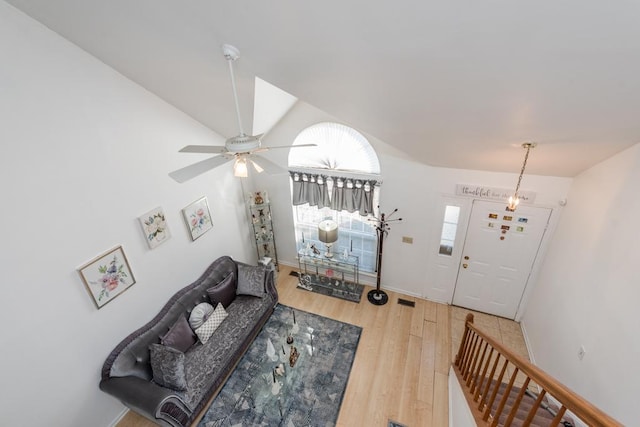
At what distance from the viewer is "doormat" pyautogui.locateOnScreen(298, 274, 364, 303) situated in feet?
16.1

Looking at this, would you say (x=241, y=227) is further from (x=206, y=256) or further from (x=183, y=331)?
(x=183, y=331)

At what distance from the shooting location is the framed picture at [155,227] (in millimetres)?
3215

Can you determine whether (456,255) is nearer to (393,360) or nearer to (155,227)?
(393,360)

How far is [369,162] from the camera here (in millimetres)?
4277

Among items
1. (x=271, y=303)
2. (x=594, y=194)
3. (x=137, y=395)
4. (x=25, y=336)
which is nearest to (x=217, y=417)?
(x=137, y=395)

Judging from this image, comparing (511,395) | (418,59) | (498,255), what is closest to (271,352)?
(511,395)

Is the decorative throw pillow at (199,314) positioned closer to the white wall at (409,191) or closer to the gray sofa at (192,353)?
the gray sofa at (192,353)

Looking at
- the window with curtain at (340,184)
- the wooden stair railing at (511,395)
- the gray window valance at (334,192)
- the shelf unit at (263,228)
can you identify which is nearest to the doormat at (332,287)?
the window with curtain at (340,184)

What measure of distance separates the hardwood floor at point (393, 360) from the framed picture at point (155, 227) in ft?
6.77

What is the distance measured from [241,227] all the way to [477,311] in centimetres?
430

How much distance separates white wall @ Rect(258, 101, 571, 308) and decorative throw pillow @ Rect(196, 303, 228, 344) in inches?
80.9

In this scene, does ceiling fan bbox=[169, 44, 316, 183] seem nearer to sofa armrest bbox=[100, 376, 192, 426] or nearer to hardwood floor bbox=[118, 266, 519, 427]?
sofa armrest bbox=[100, 376, 192, 426]

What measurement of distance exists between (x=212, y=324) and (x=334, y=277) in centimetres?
233

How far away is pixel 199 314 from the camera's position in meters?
3.74
